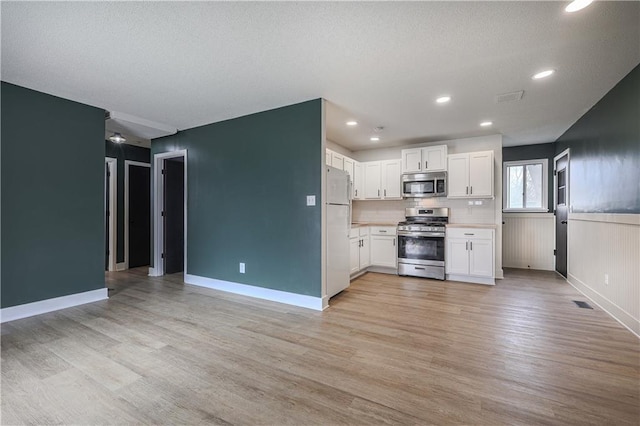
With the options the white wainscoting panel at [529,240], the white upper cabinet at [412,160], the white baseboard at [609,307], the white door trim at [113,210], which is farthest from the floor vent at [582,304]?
the white door trim at [113,210]

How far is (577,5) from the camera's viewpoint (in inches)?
69.7

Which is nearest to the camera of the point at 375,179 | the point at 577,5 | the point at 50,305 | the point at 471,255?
A: the point at 577,5

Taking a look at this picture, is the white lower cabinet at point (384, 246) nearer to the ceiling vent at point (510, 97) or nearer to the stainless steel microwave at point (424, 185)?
the stainless steel microwave at point (424, 185)

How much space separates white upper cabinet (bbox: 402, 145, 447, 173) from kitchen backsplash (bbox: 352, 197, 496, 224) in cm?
65

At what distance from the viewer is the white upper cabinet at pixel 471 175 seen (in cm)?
466

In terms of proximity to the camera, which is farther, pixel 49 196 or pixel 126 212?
pixel 126 212

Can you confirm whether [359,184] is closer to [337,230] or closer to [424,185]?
[424,185]

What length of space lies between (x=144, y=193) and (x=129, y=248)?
1.19 meters

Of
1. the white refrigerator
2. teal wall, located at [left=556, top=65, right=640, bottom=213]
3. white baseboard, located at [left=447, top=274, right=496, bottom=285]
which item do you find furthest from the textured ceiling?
white baseboard, located at [left=447, top=274, right=496, bottom=285]

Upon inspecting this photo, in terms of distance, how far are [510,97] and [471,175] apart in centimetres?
178

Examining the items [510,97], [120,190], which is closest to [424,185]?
[510,97]

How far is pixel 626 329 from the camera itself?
8.81 feet

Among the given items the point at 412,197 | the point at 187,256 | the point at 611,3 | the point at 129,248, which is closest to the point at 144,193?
the point at 129,248

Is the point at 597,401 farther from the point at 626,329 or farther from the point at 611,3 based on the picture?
the point at 611,3
